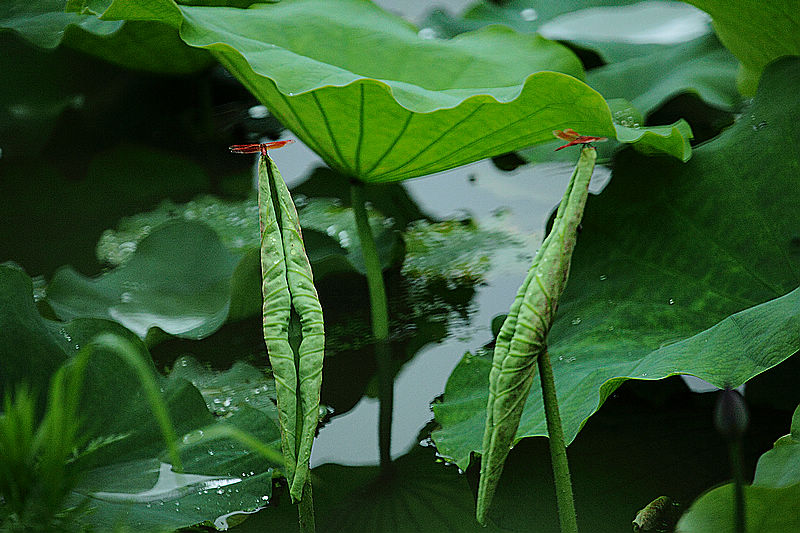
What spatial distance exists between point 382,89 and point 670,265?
1.39 feet

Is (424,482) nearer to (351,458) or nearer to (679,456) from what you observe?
(351,458)

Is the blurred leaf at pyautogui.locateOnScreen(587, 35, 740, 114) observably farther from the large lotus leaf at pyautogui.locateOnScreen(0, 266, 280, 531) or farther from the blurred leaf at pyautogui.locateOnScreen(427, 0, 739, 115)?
the large lotus leaf at pyautogui.locateOnScreen(0, 266, 280, 531)

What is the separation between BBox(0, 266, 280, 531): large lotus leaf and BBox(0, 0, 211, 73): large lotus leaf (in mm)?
538

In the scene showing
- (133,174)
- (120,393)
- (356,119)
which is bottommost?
(133,174)

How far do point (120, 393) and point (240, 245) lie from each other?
58 cm

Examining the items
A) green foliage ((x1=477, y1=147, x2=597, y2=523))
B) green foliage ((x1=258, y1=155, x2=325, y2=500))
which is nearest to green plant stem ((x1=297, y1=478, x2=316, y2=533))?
green foliage ((x1=258, y1=155, x2=325, y2=500))

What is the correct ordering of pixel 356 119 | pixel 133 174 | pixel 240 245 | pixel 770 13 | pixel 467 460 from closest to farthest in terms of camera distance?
pixel 467 460, pixel 356 119, pixel 770 13, pixel 240 245, pixel 133 174

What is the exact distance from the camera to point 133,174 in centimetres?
164

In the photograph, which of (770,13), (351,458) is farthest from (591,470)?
(770,13)

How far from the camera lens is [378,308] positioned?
3.40 feet

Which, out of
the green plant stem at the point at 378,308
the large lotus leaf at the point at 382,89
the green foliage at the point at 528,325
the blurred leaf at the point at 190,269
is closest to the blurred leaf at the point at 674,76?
the large lotus leaf at the point at 382,89

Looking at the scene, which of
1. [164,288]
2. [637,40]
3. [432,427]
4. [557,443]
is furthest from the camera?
[637,40]

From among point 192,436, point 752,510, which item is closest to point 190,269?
point 192,436

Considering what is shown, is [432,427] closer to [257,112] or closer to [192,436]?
[192,436]
